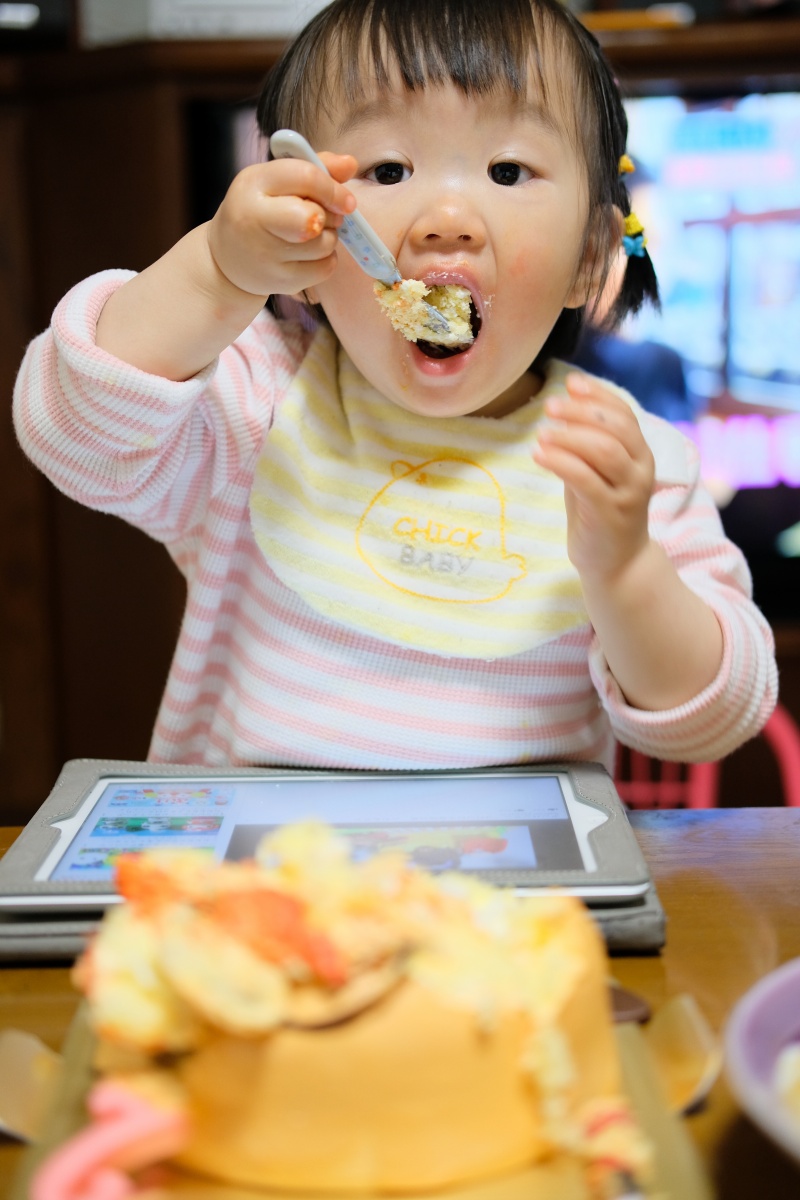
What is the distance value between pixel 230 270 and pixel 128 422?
134 mm

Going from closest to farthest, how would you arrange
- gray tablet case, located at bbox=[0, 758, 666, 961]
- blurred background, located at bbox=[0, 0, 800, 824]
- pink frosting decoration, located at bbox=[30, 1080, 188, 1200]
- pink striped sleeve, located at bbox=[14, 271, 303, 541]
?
pink frosting decoration, located at bbox=[30, 1080, 188, 1200] < gray tablet case, located at bbox=[0, 758, 666, 961] < pink striped sleeve, located at bbox=[14, 271, 303, 541] < blurred background, located at bbox=[0, 0, 800, 824]

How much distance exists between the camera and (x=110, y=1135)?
16.4 inches

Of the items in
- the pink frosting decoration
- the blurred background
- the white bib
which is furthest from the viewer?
the blurred background

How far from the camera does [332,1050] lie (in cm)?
41

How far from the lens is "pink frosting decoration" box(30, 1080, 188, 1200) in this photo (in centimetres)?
40

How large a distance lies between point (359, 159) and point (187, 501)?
32cm

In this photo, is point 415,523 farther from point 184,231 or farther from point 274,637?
point 184,231

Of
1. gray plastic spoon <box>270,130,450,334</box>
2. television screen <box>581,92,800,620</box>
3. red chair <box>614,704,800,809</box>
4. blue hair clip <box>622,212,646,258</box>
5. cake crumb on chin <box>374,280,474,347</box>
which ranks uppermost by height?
gray plastic spoon <box>270,130,450,334</box>

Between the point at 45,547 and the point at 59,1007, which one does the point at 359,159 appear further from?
the point at 45,547

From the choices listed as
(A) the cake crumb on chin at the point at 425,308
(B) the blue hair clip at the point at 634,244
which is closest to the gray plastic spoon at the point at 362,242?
(A) the cake crumb on chin at the point at 425,308

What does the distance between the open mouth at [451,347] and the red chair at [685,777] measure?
2.23ft

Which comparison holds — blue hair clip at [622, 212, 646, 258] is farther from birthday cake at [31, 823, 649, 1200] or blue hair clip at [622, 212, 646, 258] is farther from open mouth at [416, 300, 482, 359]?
birthday cake at [31, 823, 649, 1200]

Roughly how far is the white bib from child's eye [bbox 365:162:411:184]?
220 mm

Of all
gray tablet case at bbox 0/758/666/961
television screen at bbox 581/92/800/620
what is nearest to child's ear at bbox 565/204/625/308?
gray tablet case at bbox 0/758/666/961
